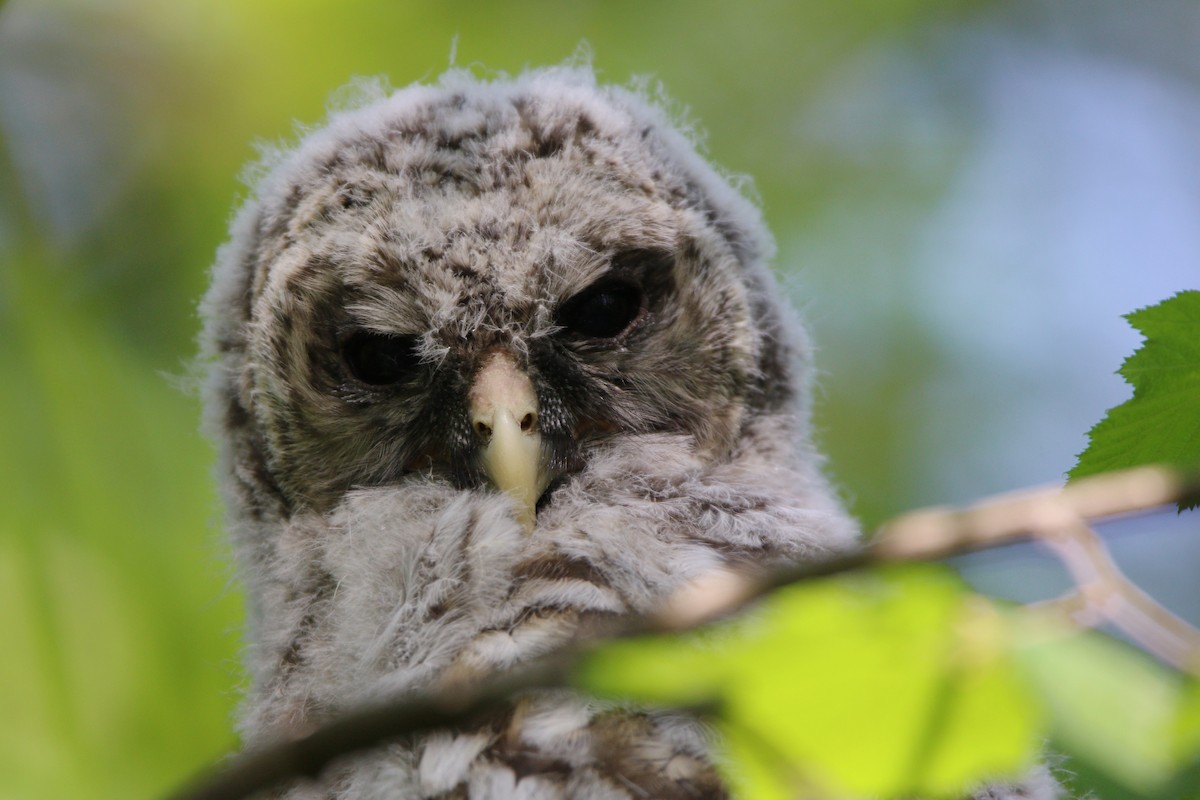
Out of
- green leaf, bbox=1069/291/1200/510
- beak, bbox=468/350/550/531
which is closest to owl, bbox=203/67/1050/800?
beak, bbox=468/350/550/531

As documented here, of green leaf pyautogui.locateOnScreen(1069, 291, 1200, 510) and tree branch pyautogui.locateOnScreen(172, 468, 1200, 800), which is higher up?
green leaf pyautogui.locateOnScreen(1069, 291, 1200, 510)

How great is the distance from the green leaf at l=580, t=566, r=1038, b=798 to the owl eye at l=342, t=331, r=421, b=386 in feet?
4.63

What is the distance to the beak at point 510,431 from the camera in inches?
70.1

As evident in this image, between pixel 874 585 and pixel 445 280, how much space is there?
1414 millimetres

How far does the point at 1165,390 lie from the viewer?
3.75 ft

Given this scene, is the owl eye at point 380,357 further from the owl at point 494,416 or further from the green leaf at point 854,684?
the green leaf at point 854,684

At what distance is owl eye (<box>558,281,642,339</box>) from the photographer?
6.85ft

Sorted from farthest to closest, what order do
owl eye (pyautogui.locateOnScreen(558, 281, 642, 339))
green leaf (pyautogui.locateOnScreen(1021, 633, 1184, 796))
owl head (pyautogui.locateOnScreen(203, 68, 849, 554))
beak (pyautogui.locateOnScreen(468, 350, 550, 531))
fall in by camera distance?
owl eye (pyautogui.locateOnScreen(558, 281, 642, 339))
owl head (pyautogui.locateOnScreen(203, 68, 849, 554))
beak (pyautogui.locateOnScreen(468, 350, 550, 531))
green leaf (pyautogui.locateOnScreen(1021, 633, 1184, 796))

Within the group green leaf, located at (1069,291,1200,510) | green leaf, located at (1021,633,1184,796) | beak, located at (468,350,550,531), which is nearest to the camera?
green leaf, located at (1021,633,1184,796)

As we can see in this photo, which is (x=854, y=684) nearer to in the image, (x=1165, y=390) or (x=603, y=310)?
(x=1165, y=390)

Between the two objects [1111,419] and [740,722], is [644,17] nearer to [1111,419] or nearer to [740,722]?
[1111,419]

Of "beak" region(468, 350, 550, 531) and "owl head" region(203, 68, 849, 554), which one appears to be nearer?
"beak" region(468, 350, 550, 531)

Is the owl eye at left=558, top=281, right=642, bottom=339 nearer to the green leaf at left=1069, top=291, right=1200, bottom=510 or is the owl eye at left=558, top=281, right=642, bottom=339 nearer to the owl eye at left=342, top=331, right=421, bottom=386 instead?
the owl eye at left=342, top=331, right=421, bottom=386

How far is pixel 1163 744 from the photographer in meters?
0.67
